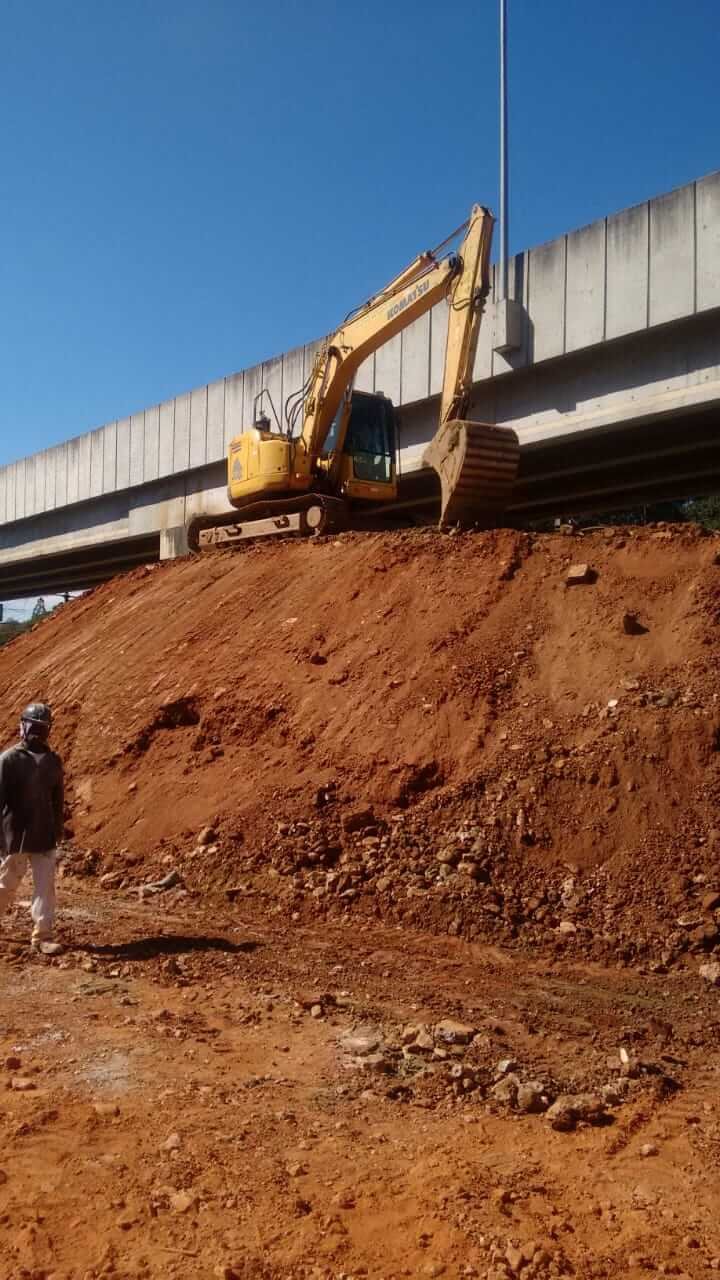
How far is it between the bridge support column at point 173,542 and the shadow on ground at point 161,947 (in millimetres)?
17225

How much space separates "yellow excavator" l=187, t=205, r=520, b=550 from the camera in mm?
13148

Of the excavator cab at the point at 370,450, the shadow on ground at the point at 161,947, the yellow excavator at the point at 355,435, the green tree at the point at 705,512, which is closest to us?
the shadow on ground at the point at 161,947

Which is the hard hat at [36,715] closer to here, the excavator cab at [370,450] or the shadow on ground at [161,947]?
the shadow on ground at [161,947]

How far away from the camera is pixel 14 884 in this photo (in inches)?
279

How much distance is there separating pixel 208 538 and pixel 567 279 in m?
7.20

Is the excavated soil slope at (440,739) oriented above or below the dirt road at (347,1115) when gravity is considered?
above

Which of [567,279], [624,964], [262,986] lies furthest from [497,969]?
[567,279]

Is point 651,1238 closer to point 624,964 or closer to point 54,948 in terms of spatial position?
point 624,964

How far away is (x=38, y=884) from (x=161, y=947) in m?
0.91

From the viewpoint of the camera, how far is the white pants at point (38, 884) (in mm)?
6926

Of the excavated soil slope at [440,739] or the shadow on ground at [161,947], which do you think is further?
the excavated soil slope at [440,739]

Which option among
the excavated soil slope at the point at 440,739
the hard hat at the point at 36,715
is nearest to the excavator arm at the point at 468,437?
the excavated soil slope at the point at 440,739

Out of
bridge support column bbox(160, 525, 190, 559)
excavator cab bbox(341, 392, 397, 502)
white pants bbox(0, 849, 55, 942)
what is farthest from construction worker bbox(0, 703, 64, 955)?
bridge support column bbox(160, 525, 190, 559)

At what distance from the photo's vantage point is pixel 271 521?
16609mm
